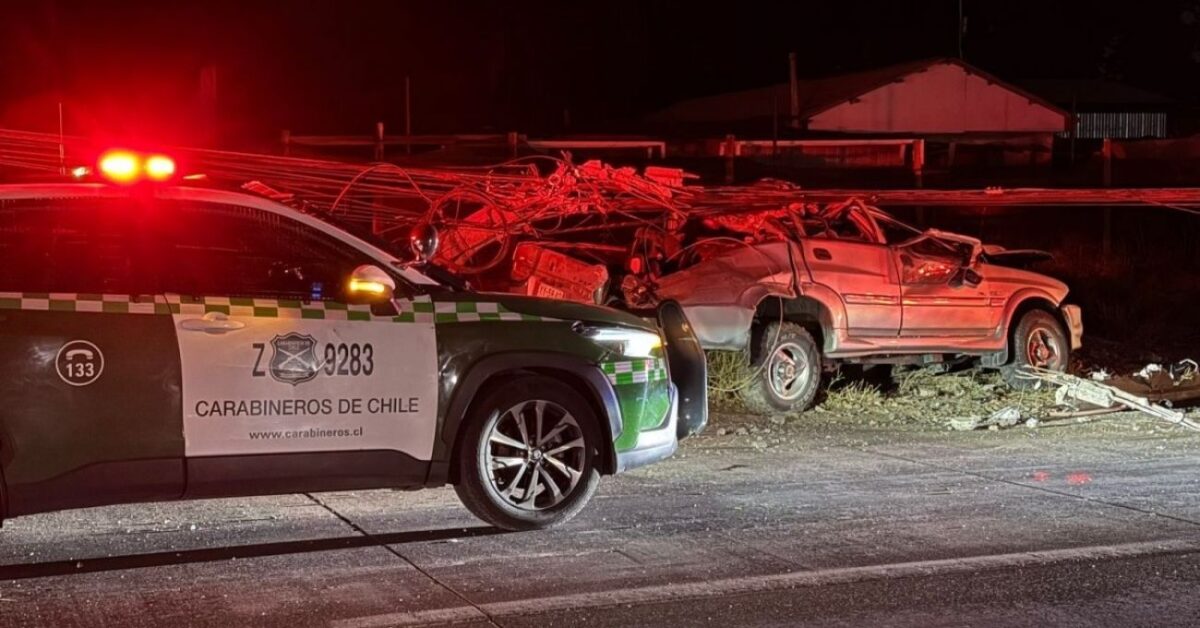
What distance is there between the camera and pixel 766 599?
18.5ft

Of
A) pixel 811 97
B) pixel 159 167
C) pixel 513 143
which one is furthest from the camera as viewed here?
pixel 811 97

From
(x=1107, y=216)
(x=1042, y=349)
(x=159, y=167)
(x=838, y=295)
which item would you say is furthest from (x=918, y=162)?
(x=159, y=167)

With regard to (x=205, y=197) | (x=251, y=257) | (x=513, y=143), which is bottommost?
(x=251, y=257)

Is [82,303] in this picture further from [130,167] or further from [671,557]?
[671,557]

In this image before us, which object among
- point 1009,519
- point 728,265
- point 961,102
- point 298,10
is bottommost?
point 1009,519

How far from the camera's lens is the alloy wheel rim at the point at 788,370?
36.4ft

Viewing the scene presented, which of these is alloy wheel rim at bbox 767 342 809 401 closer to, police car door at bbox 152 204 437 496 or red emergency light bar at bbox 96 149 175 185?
police car door at bbox 152 204 437 496

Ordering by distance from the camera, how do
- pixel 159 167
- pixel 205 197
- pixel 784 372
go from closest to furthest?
1. pixel 159 167
2. pixel 205 197
3. pixel 784 372

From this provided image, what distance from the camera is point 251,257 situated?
6492 millimetres

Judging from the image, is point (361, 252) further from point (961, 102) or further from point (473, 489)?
point (961, 102)

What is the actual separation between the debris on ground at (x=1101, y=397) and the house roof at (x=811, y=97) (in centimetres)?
1954

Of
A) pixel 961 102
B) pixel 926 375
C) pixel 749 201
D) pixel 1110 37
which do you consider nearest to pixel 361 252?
pixel 749 201

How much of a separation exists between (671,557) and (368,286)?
187 centimetres

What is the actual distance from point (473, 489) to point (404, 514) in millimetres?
745
